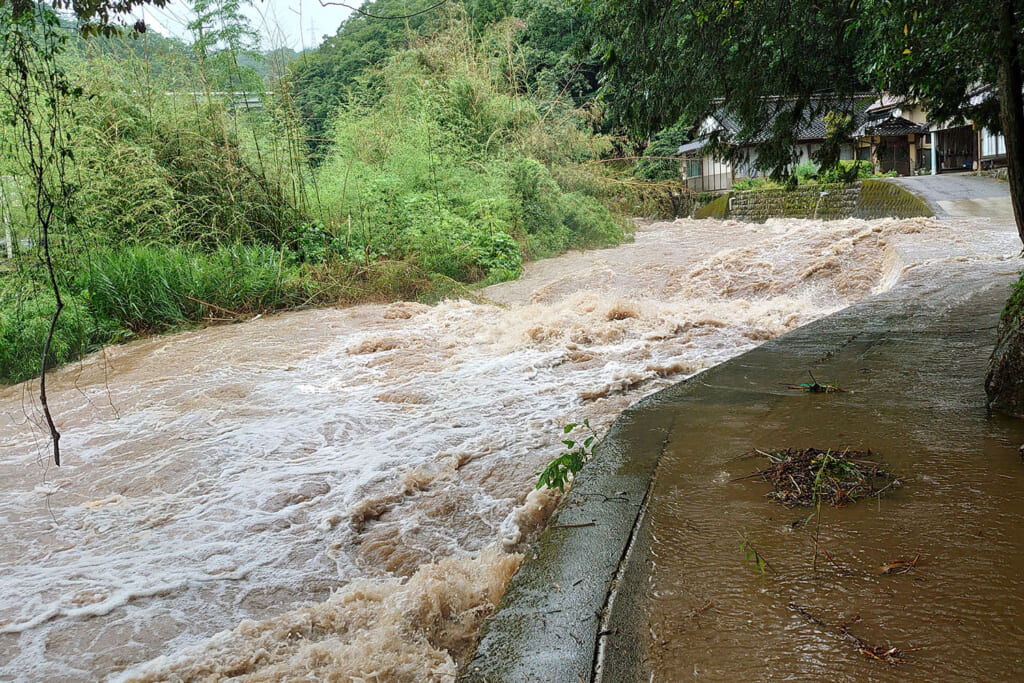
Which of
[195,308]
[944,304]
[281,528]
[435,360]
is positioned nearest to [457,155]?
[195,308]

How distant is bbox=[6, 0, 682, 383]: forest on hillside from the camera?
26.4ft

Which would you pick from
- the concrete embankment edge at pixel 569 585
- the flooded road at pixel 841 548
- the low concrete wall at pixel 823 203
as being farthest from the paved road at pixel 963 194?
the concrete embankment edge at pixel 569 585

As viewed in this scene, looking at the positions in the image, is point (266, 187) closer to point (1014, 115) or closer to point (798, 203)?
point (1014, 115)

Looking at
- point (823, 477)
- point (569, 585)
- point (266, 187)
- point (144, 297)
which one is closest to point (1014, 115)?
point (823, 477)

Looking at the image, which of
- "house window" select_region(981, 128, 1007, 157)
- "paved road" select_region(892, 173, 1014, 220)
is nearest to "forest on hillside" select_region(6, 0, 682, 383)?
"paved road" select_region(892, 173, 1014, 220)

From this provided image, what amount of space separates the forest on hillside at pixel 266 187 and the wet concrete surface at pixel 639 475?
301 cm

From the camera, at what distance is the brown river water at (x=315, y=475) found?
2678 mm

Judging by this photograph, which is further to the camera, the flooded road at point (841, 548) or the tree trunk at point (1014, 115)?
the tree trunk at point (1014, 115)

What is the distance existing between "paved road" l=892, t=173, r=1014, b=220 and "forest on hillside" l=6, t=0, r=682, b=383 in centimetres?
626

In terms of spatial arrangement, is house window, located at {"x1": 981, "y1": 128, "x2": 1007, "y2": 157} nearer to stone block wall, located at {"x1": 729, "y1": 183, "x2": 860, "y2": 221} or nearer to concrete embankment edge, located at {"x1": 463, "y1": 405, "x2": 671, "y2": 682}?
stone block wall, located at {"x1": 729, "y1": 183, "x2": 860, "y2": 221}

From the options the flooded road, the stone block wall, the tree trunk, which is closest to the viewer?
the flooded road

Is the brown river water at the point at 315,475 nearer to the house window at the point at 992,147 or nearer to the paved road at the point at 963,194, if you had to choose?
the paved road at the point at 963,194

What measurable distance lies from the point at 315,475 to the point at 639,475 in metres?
2.29

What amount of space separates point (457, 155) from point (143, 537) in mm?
11211
